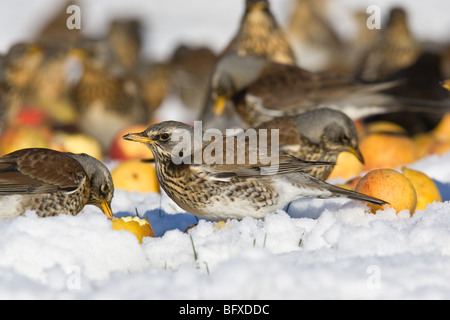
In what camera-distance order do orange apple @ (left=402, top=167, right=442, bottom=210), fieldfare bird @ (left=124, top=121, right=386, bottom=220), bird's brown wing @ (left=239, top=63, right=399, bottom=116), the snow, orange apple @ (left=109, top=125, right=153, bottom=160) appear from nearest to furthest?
the snow < fieldfare bird @ (left=124, top=121, right=386, bottom=220) < orange apple @ (left=402, top=167, right=442, bottom=210) < bird's brown wing @ (left=239, top=63, right=399, bottom=116) < orange apple @ (left=109, top=125, right=153, bottom=160)

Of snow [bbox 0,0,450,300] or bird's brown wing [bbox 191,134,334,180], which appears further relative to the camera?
bird's brown wing [bbox 191,134,334,180]

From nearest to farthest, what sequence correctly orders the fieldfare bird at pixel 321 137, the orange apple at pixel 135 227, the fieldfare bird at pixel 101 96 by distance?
the orange apple at pixel 135 227, the fieldfare bird at pixel 321 137, the fieldfare bird at pixel 101 96

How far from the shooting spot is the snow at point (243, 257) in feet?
10.8

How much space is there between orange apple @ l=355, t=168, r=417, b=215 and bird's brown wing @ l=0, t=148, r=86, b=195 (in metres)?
Answer: 1.84

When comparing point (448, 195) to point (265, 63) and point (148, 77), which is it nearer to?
point (265, 63)

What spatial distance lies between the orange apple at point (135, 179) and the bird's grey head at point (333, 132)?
1.38 metres

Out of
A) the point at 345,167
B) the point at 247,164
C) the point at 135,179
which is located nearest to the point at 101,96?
the point at 135,179

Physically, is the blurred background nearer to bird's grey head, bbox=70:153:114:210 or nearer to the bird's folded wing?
bird's grey head, bbox=70:153:114:210

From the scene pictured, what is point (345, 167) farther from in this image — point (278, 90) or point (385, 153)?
point (278, 90)

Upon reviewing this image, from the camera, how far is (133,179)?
596 centimetres

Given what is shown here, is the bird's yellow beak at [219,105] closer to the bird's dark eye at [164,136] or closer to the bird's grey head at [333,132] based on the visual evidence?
the bird's grey head at [333,132]

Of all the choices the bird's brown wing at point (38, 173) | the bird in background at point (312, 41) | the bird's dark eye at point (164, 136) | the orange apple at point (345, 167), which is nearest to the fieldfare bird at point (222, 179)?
the bird's dark eye at point (164, 136)

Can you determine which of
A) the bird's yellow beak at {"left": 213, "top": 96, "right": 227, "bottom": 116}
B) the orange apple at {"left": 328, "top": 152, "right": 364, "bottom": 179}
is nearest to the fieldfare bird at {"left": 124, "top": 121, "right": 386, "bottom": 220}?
the orange apple at {"left": 328, "top": 152, "right": 364, "bottom": 179}

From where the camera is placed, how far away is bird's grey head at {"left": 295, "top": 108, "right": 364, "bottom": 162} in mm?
5332
